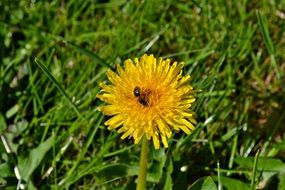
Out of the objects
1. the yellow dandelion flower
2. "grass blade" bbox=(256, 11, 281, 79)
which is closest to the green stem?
the yellow dandelion flower

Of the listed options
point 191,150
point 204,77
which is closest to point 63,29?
point 204,77

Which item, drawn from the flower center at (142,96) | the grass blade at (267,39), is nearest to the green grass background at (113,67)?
the grass blade at (267,39)

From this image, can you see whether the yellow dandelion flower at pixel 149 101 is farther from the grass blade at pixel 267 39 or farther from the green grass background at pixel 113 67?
the grass blade at pixel 267 39

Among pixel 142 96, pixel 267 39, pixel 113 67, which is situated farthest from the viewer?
pixel 113 67

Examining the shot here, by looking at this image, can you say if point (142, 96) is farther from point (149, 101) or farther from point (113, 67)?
point (113, 67)

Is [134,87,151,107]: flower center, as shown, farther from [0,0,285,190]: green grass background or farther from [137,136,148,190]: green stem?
[0,0,285,190]: green grass background

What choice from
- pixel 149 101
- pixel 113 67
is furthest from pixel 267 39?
pixel 149 101

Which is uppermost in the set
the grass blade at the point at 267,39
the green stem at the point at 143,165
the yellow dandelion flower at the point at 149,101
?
the yellow dandelion flower at the point at 149,101

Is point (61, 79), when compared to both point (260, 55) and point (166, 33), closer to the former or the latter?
point (166, 33)
